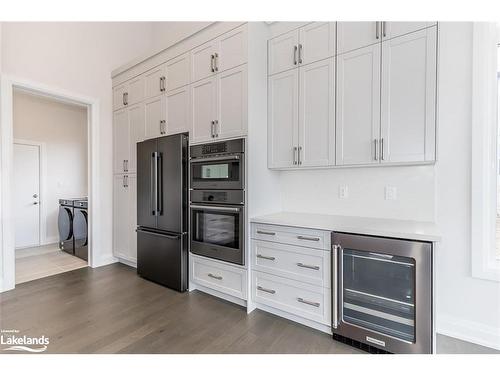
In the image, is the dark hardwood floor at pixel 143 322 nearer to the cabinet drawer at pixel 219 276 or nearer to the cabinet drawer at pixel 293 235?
the cabinet drawer at pixel 219 276

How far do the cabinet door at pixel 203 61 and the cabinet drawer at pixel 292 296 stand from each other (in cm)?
209

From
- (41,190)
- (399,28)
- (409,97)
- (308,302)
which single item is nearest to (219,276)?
(308,302)

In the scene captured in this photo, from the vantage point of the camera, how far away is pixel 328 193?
261cm

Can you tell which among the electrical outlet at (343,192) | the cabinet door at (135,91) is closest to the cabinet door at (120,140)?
the cabinet door at (135,91)

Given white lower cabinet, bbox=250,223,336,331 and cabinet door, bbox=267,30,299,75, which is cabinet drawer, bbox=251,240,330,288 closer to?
white lower cabinet, bbox=250,223,336,331

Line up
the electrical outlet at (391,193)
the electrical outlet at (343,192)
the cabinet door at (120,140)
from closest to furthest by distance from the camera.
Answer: the electrical outlet at (391,193), the electrical outlet at (343,192), the cabinet door at (120,140)

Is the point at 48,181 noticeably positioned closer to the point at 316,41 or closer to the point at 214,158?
the point at 214,158

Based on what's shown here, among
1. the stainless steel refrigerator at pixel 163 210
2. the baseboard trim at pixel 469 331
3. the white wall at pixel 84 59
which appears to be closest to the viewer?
the baseboard trim at pixel 469 331

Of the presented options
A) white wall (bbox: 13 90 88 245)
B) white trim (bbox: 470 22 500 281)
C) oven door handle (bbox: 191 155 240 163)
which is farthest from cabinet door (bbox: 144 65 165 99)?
white trim (bbox: 470 22 500 281)

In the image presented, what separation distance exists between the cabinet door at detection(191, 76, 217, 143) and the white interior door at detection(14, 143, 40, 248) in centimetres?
403

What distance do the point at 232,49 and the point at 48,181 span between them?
15.6ft

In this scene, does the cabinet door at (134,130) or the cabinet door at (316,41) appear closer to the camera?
the cabinet door at (316,41)

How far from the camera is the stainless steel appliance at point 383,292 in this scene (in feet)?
5.36
